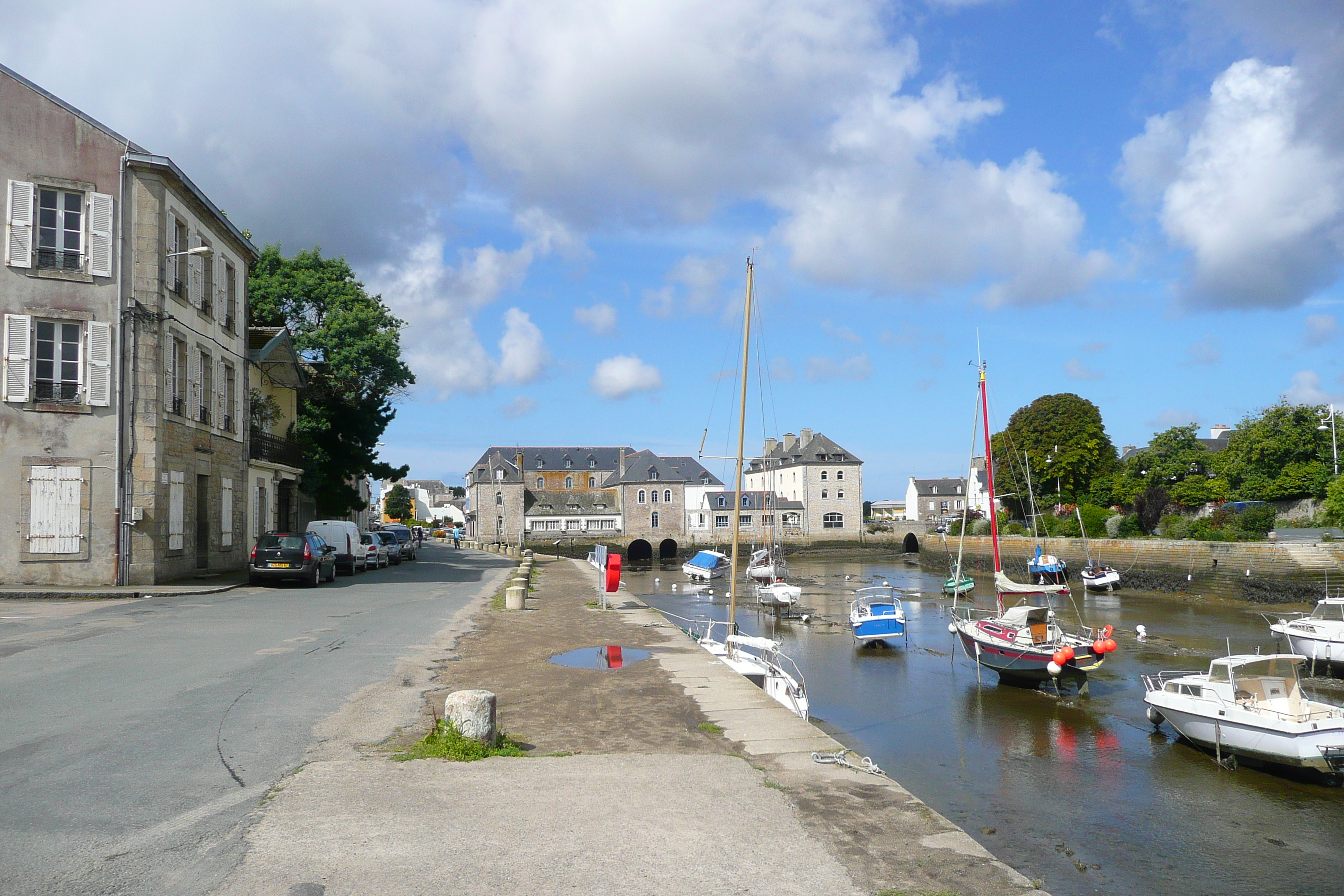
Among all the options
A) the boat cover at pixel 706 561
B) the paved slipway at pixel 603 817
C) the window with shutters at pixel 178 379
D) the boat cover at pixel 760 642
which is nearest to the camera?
the paved slipway at pixel 603 817

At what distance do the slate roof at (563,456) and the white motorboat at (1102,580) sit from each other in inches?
2088

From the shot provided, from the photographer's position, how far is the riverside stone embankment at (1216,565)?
36.8m

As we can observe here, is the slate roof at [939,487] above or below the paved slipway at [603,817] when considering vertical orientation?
above

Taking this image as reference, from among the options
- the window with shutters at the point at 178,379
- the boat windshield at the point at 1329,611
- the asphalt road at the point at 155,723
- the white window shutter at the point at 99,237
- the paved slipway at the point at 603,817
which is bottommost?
the boat windshield at the point at 1329,611

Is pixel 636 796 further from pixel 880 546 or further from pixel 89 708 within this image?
pixel 880 546

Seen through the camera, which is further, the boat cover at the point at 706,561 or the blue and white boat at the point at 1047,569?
the boat cover at the point at 706,561

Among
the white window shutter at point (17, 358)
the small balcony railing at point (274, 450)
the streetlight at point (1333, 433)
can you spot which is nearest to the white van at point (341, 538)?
the small balcony railing at point (274, 450)

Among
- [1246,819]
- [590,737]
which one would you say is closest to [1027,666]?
[1246,819]

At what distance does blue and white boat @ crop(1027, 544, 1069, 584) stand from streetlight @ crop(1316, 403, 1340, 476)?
13460 millimetres

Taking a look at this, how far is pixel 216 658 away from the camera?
473 inches

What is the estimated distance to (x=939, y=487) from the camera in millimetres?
120438

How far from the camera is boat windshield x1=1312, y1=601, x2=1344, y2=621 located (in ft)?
71.5

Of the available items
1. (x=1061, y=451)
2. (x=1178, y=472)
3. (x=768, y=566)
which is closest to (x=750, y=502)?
(x=1061, y=451)

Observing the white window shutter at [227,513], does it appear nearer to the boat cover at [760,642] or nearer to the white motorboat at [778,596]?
the boat cover at [760,642]
